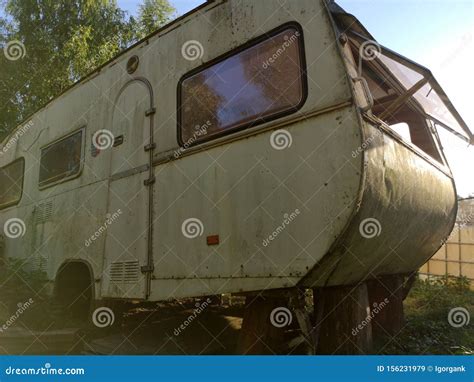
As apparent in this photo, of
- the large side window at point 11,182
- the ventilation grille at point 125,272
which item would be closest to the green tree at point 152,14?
the large side window at point 11,182

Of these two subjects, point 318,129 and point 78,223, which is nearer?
point 318,129

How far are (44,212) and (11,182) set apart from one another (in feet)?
5.78

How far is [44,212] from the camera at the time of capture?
17.3 ft

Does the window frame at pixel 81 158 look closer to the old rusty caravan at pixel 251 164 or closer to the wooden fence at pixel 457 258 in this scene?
the old rusty caravan at pixel 251 164

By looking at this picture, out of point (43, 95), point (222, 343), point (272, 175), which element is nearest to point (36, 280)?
point (222, 343)

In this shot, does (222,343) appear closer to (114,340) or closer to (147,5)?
(114,340)

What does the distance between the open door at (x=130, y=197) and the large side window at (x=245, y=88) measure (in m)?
0.57

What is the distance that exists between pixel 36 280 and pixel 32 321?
2.05 ft

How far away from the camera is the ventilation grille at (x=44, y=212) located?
5.14m

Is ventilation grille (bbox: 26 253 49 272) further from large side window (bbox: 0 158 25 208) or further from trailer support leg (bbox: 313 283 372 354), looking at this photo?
trailer support leg (bbox: 313 283 372 354)

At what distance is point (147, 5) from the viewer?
13.4 metres

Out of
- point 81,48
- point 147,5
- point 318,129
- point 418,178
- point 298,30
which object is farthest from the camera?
point 147,5

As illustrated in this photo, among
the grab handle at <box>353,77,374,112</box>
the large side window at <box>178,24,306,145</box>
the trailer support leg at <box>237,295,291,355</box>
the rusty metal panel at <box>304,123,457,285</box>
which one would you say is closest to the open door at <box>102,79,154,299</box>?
the large side window at <box>178,24,306,145</box>

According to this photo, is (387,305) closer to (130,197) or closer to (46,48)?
(130,197)
